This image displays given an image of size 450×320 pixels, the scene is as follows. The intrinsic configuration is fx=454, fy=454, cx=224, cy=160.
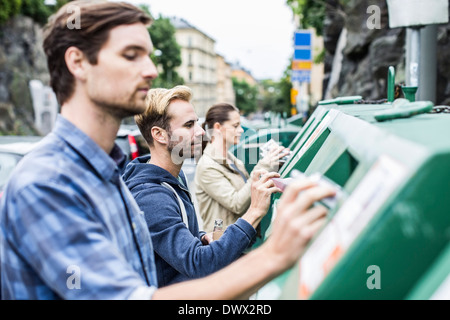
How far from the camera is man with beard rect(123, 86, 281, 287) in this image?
1.84 meters

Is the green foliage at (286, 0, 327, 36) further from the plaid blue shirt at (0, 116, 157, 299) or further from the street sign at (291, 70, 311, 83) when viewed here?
the plaid blue shirt at (0, 116, 157, 299)

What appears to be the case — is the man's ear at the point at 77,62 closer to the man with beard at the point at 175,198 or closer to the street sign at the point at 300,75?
the man with beard at the point at 175,198

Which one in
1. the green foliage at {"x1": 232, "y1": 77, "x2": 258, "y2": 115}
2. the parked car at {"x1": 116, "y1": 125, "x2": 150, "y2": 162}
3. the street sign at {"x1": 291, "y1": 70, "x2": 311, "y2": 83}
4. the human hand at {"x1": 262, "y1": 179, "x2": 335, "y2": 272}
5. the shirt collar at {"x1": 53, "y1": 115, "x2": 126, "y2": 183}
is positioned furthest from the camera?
the green foliage at {"x1": 232, "y1": 77, "x2": 258, "y2": 115}

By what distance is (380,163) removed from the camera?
1.00m

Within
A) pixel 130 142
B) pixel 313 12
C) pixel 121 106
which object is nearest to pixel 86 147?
pixel 121 106

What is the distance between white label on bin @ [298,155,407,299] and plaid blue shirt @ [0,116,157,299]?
0.38 metres

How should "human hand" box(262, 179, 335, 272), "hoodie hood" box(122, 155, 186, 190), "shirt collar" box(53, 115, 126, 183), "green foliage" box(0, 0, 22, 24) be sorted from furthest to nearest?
"green foliage" box(0, 0, 22, 24), "hoodie hood" box(122, 155, 186, 190), "shirt collar" box(53, 115, 126, 183), "human hand" box(262, 179, 335, 272)

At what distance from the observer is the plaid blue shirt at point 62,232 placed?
1.02 meters

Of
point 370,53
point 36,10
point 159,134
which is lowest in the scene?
point 159,134

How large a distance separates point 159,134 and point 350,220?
1.51 m

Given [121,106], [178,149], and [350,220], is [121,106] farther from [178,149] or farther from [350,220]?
[178,149]

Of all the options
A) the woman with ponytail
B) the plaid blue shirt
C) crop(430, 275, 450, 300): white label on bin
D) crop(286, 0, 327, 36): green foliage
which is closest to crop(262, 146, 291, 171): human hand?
the woman with ponytail

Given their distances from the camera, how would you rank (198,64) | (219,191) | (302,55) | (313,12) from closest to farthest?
(219,191) < (302,55) < (313,12) < (198,64)

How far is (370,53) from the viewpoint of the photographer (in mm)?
11266
